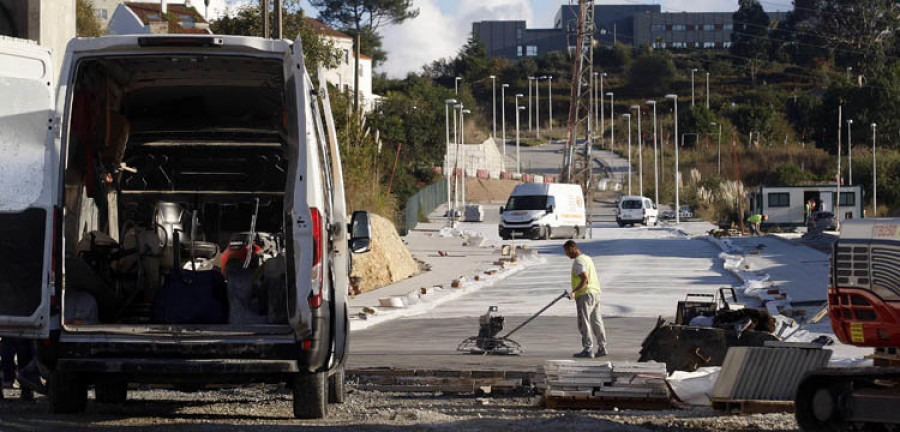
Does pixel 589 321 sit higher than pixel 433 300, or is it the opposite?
pixel 589 321

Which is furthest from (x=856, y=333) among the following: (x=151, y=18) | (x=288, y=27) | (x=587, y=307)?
(x=151, y=18)

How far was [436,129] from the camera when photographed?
9731cm

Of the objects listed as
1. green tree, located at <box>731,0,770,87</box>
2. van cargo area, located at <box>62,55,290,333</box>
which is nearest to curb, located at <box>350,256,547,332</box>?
van cargo area, located at <box>62,55,290,333</box>

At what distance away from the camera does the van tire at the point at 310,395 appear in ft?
31.7

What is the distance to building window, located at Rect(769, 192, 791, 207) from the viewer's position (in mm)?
68750

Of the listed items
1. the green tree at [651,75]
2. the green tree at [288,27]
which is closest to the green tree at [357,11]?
the green tree at [651,75]

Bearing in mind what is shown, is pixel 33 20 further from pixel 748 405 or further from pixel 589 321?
pixel 748 405

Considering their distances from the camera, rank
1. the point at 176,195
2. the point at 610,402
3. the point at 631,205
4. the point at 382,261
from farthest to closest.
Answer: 1. the point at 631,205
2. the point at 382,261
3. the point at 176,195
4. the point at 610,402

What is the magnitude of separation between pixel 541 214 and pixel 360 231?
135ft

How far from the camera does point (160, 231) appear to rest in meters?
12.1

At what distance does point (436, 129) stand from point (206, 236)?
8452cm

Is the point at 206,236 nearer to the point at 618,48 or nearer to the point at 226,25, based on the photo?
the point at 226,25

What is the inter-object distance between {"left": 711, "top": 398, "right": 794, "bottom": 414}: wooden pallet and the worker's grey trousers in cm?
605

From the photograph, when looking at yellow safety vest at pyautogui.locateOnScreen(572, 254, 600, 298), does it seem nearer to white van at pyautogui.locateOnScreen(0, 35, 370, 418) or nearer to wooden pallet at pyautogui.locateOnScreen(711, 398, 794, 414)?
white van at pyautogui.locateOnScreen(0, 35, 370, 418)
